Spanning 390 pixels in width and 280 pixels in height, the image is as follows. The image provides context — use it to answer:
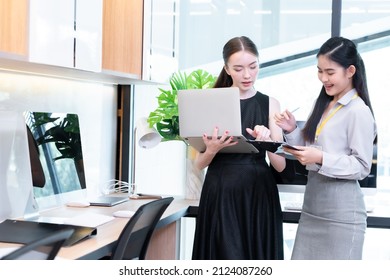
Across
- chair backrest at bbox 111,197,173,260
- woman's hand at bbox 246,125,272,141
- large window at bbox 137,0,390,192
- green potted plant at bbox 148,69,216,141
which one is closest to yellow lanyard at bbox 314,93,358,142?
woman's hand at bbox 246,125,272,141

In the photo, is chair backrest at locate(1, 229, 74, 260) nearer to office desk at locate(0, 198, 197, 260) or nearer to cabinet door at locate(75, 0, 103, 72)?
office desk at locate(0, 198, 197, 260)

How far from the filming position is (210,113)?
112 inches

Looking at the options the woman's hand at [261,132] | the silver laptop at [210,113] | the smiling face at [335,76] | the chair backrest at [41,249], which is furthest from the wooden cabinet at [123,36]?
the chair backrest at [41,249]

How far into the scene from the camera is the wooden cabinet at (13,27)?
2.38 m

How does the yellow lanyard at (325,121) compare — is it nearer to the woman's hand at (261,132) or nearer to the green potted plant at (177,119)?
the woman's hand at (261,132)

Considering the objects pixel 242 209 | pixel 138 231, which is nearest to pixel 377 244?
pixel 242 209

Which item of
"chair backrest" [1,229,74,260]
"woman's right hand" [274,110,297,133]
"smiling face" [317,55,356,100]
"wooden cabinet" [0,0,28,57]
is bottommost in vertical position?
"chair backrest" [1,229,74,260]

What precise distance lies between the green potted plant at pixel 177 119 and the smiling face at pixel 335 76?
1292 mm

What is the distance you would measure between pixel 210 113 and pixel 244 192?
431mm

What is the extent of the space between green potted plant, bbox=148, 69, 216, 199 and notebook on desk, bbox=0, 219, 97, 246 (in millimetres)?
1405

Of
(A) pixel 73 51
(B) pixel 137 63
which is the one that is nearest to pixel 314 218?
(A) pixel 73 51

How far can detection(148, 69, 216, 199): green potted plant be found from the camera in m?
3.85

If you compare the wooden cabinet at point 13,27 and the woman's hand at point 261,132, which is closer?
the wooden cabinet at point 13,27
